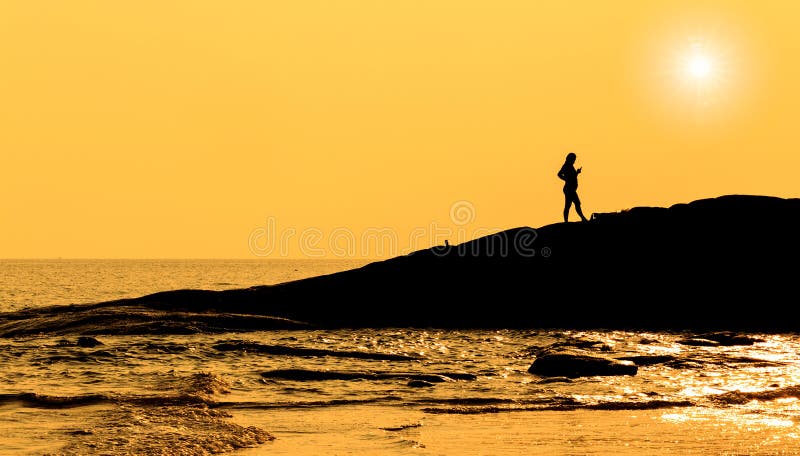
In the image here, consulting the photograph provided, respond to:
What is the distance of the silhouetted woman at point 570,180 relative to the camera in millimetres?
31781

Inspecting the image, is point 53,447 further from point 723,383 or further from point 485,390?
point 723,383

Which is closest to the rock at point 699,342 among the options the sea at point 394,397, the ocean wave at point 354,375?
the sea at point 394,397

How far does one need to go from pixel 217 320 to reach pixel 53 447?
62.3 ft

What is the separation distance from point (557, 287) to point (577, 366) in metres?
13.6

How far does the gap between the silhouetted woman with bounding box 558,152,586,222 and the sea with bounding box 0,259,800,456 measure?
15.7ft

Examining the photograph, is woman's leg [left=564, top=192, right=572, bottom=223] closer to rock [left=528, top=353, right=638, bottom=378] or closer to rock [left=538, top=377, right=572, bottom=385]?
rock [left=528, top=353, right=638, bottom=378]

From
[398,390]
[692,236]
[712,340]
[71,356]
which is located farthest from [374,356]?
[692,236]

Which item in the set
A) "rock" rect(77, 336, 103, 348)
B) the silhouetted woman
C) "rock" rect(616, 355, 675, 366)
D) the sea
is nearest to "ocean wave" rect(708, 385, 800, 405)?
the sea

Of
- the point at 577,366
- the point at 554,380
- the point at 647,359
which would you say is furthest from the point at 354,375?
the point at 647,359

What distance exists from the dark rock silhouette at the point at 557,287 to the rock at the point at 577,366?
10.6m

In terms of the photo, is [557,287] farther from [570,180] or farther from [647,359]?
[647,359]

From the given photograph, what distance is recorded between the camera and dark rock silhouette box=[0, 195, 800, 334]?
111ft

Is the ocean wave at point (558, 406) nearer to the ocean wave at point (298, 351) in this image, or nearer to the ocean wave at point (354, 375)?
the ocean wave at point (354, 375)

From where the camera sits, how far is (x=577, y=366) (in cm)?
2217
